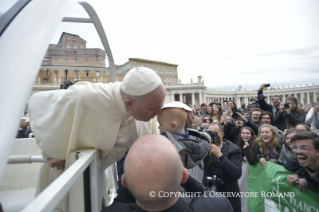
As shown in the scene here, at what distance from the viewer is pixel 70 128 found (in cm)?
160

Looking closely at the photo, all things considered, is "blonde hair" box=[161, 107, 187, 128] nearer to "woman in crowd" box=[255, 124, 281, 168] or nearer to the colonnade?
"woman in crowd" box=[255, 124, 281, 168]

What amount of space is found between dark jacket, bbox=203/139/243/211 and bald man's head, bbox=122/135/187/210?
188 cm

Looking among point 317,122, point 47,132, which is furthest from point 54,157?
point 317,122

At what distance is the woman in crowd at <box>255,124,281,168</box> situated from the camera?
340cm

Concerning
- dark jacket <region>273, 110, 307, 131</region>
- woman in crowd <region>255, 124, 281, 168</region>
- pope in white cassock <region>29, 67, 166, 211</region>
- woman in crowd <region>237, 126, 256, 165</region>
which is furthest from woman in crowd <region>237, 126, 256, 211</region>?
pope in white cassock <region>29, 67, 166, 211</region>

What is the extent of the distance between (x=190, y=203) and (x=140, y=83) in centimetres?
91

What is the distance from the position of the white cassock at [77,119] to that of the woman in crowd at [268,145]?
271 centimetres

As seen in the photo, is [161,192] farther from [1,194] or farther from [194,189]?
[1,194]

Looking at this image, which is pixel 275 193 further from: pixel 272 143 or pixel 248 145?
pixel 248 145

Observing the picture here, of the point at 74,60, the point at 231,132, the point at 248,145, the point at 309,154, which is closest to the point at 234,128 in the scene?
the point at 231,132

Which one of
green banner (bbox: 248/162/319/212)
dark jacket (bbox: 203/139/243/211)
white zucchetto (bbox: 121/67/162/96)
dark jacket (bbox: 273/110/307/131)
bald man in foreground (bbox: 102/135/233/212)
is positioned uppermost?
white zucchetto (bbox: 121/67/162/96)

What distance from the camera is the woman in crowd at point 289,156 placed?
2.82m

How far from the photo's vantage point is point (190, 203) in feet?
3.17

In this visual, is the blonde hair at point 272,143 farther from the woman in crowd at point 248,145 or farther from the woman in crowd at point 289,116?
the woman in crowd at point 289,116
